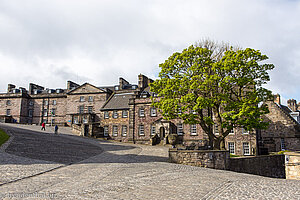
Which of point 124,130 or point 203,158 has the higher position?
point 124,130

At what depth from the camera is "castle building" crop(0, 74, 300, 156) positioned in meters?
36.2

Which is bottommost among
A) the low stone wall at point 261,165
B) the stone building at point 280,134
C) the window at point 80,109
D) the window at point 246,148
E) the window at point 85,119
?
the low stone wall at point 261,165

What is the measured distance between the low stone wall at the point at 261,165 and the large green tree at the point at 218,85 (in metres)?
2.35

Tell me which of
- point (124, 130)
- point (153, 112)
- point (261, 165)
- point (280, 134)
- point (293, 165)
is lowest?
point (261, 165)

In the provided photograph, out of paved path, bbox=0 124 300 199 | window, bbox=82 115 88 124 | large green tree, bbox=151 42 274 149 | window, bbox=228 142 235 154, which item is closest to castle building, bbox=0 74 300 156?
window, bbox=228 142 235 154

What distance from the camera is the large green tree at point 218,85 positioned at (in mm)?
22625

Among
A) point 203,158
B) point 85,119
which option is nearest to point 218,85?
point 203,158

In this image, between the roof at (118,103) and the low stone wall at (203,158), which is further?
the roof at (118,103)

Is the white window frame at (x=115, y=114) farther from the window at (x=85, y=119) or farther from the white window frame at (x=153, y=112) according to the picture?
the window at (x=85, y=119)

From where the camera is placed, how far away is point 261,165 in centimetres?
2691

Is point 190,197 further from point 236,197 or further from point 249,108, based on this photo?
point 249,108

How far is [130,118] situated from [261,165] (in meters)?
22.1

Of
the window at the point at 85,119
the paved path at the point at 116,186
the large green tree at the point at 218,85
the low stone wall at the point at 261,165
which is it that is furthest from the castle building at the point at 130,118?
the paved path at the point at 116,186

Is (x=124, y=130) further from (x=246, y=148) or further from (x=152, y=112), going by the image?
(x=246, y=148)
